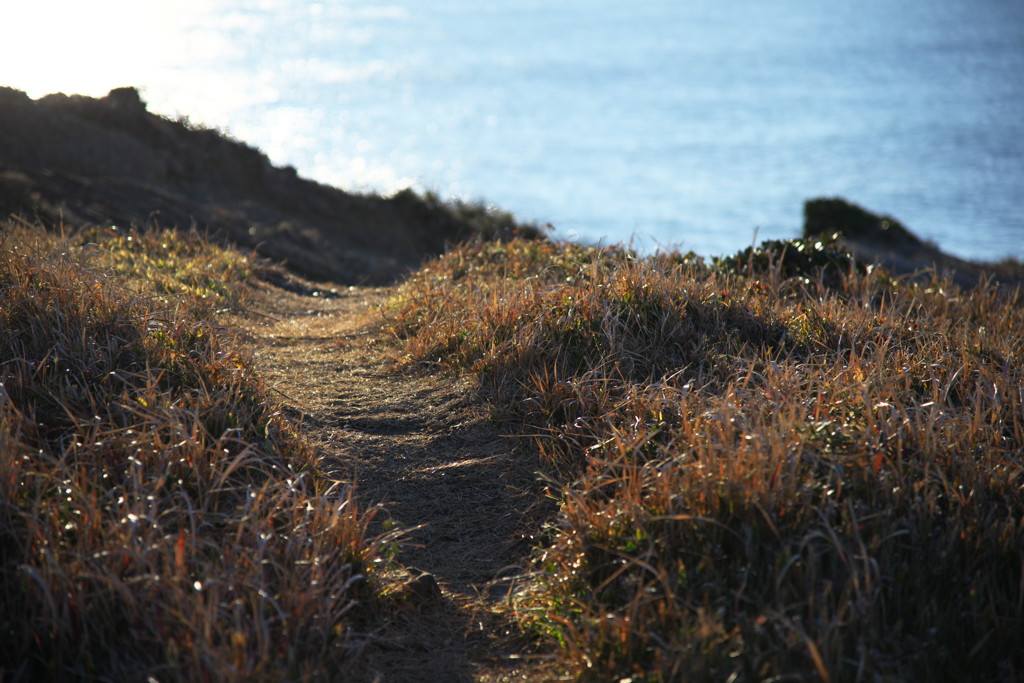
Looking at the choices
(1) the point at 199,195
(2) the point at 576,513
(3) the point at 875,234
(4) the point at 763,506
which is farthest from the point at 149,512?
(3) the point at 875,234

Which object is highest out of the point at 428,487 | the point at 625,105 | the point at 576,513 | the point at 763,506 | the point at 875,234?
the point at 625,105

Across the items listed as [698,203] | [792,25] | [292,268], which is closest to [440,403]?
[292,268]

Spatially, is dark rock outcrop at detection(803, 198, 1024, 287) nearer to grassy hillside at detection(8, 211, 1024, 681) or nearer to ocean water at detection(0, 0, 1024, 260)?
ocean water at detection(0, 0, 1024, 260)

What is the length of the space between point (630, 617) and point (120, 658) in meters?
1.75

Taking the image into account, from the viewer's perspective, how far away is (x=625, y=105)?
78.5 meters

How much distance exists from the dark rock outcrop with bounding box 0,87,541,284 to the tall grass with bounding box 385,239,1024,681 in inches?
257

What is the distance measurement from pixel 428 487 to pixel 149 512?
1.53m

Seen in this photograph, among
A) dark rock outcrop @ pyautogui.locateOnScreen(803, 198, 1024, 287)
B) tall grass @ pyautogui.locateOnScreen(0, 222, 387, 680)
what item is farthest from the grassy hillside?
dark rock outcrop @ pyautogui.locateOnScreen(803, 198, 1024, 287)

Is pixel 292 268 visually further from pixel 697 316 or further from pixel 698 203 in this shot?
pixel 698 203

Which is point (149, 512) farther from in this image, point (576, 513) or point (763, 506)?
point (763, 506)

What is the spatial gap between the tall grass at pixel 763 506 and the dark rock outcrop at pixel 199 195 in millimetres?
6519

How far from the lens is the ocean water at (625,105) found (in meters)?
38.1

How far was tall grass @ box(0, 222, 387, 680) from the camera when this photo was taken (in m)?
2.45

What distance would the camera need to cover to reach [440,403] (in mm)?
4891
